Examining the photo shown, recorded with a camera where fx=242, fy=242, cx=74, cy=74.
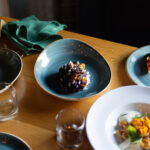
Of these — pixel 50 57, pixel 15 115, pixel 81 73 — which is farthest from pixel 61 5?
pixel 15 115

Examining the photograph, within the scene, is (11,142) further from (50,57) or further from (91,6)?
(91,6)

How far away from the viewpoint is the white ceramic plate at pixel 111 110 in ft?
2.62

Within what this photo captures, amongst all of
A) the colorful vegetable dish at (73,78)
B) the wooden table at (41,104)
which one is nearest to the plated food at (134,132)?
the wooden table at (41,104)

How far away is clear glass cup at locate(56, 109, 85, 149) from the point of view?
0.82 meters

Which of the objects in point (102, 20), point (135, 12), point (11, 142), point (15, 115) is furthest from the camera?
point (102, 20)

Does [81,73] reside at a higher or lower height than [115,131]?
higher

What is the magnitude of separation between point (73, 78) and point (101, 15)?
1.38m

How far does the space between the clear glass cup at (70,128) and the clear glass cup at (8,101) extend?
0.63ft

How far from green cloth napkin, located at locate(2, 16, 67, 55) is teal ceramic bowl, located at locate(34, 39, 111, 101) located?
8 centimetres

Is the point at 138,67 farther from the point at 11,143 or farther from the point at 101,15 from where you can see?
the point at 101,15

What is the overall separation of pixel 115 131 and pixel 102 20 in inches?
61.5

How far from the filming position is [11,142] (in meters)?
0.81

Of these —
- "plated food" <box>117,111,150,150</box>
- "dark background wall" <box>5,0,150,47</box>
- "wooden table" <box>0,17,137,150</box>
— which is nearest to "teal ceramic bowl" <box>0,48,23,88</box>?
"wooden table" <box>0,17,137,150</box>

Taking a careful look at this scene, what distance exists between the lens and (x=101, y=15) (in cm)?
223
